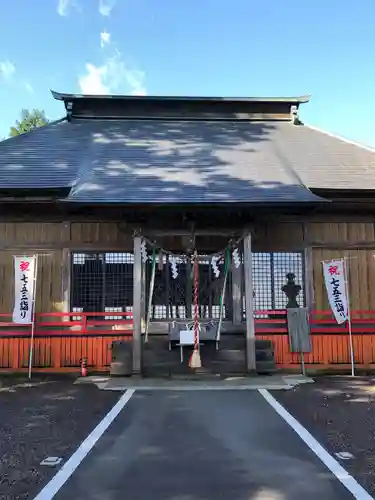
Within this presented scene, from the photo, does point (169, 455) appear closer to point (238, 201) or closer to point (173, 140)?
point (238, 201)

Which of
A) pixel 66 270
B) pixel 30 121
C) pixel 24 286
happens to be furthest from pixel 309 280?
pixel 30 121

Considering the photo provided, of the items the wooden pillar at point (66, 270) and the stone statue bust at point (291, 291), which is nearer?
the wooden pillar at point (66, 270)

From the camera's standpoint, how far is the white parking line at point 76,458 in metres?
3.65

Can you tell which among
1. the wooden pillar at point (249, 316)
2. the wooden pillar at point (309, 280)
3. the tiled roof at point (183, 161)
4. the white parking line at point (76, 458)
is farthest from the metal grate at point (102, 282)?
the wooden pillar at point (309, 280)

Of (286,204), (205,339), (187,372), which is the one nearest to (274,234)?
(286,204)

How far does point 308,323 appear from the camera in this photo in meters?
9.94

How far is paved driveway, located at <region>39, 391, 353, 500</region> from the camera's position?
3.63 meters

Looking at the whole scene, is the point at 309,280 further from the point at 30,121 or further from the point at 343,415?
the point at 30,121

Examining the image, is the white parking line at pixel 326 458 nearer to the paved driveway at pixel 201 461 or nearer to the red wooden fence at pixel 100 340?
the paved driveway at pixel 201 461

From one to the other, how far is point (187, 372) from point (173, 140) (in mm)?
6984

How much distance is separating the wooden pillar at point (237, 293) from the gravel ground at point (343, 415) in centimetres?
228

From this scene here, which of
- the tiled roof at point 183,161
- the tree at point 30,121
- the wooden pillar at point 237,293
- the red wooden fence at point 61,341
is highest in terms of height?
the tree at point 30,121

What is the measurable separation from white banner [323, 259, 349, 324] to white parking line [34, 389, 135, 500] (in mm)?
5515

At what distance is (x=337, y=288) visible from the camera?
9867 millimetres
